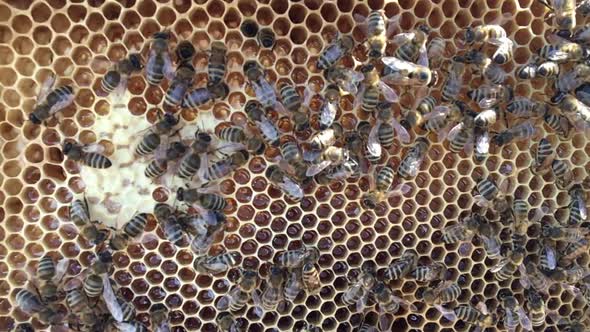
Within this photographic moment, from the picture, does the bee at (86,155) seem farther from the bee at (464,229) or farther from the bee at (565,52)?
the bee at (565,52)

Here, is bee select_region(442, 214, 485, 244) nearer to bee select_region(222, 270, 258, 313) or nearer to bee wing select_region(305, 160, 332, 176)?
bee wing select_region(305, 160, 332, 176)

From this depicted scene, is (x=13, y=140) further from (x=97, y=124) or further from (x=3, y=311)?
(x=3, y=311)

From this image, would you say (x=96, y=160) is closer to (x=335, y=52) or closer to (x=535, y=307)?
(x=335, y=52)

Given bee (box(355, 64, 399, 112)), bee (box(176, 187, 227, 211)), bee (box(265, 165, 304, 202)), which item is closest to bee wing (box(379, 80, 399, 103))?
bee (box(355, 64, 399, 112))

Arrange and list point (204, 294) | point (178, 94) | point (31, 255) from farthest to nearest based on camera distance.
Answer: point (204, 294)
point (31, 255)
point (178, 94)

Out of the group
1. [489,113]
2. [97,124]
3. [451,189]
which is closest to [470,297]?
[451,189]
